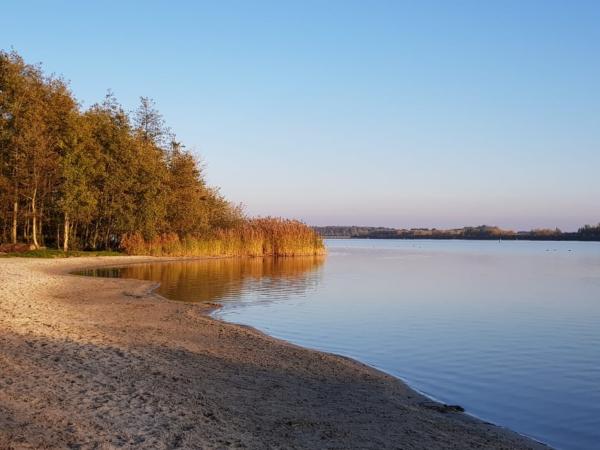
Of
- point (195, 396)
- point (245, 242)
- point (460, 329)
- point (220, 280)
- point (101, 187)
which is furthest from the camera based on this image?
point (245, 242)

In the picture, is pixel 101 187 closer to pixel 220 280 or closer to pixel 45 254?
pixel 45 254

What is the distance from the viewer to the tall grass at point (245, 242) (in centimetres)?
5094

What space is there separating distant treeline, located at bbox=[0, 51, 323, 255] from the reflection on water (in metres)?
7.15

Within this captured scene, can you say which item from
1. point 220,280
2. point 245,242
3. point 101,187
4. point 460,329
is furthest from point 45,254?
point 460,329

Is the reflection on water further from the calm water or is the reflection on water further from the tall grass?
the tall grass

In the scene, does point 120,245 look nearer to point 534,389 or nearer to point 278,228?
point 278,228

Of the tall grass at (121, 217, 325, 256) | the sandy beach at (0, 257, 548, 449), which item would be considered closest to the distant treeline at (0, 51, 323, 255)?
the tall grass at (121, 217, 325, 256)

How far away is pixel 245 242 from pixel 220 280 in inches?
989

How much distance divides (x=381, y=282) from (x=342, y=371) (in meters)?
22.6

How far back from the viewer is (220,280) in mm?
32344

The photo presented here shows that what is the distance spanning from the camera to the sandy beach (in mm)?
6973

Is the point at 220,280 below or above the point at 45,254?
below

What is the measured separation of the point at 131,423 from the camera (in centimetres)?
716

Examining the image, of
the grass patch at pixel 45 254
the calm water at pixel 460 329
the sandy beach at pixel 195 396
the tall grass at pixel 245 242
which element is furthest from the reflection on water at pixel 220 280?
the sandy beach at pixel 195 396
